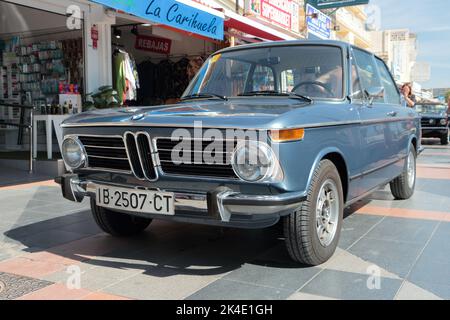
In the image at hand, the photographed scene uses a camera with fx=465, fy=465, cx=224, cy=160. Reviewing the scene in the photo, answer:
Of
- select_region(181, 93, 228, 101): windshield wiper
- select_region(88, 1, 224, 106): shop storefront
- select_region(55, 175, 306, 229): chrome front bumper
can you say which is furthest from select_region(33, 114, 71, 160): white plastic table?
select_region(55, 175, 306, 229): chrome front bumper

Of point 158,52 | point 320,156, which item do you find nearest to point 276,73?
point 320,156

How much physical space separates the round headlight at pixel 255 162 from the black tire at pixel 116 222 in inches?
67.7

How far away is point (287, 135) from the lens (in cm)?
289

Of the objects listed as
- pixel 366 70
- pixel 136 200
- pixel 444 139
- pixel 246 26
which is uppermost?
pixel 246 26

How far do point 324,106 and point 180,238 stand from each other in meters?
1.77

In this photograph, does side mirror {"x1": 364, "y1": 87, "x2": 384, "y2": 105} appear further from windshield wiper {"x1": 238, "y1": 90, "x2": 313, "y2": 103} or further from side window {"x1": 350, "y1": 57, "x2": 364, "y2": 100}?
windshield wiper {"x1": 238, "y1": 90, "x2": 313, "y2": 103}

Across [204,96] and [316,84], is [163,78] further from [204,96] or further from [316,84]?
[316,84]

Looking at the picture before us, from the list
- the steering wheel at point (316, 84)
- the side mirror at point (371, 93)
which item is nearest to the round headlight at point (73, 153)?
the steering wheel at point (316, 84)

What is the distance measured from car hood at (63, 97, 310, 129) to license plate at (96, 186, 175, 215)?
47cm

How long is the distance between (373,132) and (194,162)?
202 cm

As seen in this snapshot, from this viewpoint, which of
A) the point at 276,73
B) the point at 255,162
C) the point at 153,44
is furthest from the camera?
the point at 153,44

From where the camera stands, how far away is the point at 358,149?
3.91 metres

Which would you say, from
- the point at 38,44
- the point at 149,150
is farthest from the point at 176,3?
the point at 149,150
